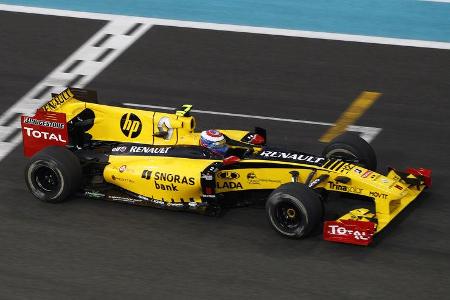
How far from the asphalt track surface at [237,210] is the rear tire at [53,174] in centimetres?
25

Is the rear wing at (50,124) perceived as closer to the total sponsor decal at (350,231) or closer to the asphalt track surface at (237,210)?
the asphalt track surface at (237,210)

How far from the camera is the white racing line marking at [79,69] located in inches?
858

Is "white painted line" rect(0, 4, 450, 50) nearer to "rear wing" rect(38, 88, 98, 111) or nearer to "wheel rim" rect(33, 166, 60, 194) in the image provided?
"rear wing" rect(38, 88, 98, 111)

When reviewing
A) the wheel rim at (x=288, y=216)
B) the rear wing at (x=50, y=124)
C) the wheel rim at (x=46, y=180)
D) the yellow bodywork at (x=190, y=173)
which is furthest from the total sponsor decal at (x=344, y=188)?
the rear wing at (x=50, y=124)

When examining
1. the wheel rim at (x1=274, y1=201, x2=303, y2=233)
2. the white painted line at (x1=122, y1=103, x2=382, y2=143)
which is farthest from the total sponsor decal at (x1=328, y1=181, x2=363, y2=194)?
the white painted line at (x1=122, y1=103, x2=382, y2=143)

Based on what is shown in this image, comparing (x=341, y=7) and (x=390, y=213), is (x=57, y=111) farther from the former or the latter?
(x=341, y=7)

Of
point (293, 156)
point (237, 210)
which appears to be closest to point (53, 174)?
point (237, 210)

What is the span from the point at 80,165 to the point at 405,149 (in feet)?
18.3

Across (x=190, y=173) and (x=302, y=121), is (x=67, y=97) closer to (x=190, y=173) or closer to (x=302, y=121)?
(x=190, y=173)

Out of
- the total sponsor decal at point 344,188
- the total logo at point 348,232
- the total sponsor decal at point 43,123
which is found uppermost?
the total sponsor decal at point 43,123

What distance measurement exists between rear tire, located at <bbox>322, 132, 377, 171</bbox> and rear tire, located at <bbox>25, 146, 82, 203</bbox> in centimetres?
380

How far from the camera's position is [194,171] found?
59.1ft

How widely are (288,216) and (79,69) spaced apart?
813cm

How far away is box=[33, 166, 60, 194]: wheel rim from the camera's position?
1859 cm
